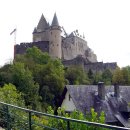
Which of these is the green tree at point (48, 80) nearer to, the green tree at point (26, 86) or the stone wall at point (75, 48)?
the green tree at point (26, 86)

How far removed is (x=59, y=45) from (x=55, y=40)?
176cm

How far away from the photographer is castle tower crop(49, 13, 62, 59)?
319 ft

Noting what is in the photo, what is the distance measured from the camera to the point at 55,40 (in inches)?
3898

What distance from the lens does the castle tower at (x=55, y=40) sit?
319 ft

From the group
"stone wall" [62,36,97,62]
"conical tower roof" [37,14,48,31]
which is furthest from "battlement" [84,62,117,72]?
"conical tower roof" [37,14,48,31]

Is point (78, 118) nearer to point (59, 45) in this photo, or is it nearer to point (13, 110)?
point (13, 110)

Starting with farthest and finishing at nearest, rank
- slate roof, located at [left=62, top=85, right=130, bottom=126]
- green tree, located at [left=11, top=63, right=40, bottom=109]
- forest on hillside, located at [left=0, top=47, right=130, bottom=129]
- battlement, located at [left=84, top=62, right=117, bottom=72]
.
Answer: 1. battlement, located at [left=84, top=62, right=117, bottom=72]
2. forest on hillside, located at [left=0, top=47, right=130, bottom=129]
3. green tree, located at [left=11, top=63, right=40, bottom=109]
4. slate roof, located at [left=62, top=85, right=130, bottom=126]

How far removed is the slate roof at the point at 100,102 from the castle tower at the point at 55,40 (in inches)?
2342

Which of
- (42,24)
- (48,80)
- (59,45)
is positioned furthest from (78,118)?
(42,24)

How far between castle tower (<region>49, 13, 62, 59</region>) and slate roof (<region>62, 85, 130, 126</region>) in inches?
2342

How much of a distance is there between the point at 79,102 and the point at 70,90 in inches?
69.5

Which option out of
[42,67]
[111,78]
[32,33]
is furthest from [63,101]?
[32,33]

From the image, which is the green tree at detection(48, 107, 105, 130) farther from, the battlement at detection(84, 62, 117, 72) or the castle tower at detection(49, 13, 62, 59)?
A: the castle tower at detection(49, 13, 62, 59)

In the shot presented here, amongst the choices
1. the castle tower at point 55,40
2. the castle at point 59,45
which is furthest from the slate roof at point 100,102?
the castle tower at point 55,40
